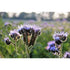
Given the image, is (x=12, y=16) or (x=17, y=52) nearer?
(x=17, y=52)

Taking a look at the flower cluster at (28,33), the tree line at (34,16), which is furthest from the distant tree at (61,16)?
the flower cluster at (28,33)

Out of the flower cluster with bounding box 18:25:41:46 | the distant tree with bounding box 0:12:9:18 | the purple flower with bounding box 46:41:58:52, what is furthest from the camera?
the distant tree with bounding box 0:12:9:18

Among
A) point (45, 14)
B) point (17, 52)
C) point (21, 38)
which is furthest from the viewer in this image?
point (45, 14)

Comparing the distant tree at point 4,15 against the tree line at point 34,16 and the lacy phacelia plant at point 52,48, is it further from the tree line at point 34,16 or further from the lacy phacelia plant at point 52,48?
the lacy phacelia plant at point 52,48

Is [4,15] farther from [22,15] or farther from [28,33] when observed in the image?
[28,33]

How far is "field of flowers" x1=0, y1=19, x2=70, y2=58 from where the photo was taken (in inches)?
50.3

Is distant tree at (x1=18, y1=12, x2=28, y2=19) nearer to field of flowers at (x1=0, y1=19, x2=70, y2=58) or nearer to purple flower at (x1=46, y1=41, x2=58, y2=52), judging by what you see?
field of flowers at (x1=0, y1=19, x2=70, y2=58)

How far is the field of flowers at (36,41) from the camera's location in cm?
128

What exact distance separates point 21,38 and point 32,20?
30 centimetres

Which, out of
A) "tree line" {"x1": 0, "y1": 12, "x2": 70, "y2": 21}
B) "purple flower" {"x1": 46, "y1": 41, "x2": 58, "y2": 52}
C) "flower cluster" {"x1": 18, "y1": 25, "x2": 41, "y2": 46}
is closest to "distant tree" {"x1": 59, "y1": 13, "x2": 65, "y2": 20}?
"tree line" {"x1": 0, "y1": 12, "x2": 70, "y2": 21}

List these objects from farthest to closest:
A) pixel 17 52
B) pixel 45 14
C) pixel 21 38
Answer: pixel 45 14, pixel 17 52, pixel 21 38
